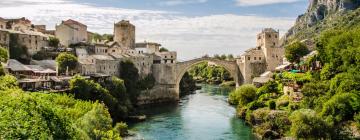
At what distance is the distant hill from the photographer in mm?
124838

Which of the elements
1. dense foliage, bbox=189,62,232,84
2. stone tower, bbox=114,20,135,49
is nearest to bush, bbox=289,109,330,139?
stone tower, bbox=114,20,135,49

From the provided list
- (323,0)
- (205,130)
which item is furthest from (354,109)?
(323,0)

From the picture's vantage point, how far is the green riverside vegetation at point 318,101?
1373 inches

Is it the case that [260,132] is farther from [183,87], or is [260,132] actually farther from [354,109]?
[183,87]

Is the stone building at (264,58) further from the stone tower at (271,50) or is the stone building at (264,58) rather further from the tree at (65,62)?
the tree at (65,62)

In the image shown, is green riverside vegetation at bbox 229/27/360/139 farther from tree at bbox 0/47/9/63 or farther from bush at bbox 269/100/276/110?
tree at bbox 0/47/9/63

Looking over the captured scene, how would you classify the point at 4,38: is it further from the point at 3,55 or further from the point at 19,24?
the point at 19,24

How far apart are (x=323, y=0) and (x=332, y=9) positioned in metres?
11.1

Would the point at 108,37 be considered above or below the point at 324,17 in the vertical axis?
below

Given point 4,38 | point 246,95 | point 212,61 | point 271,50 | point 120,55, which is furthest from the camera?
point 212,61

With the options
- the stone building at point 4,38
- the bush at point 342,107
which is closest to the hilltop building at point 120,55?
the stone building at point 4,38

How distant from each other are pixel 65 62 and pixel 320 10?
110 meters

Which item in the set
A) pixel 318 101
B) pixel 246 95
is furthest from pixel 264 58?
pixel 318 101

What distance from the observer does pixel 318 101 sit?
132 ft
